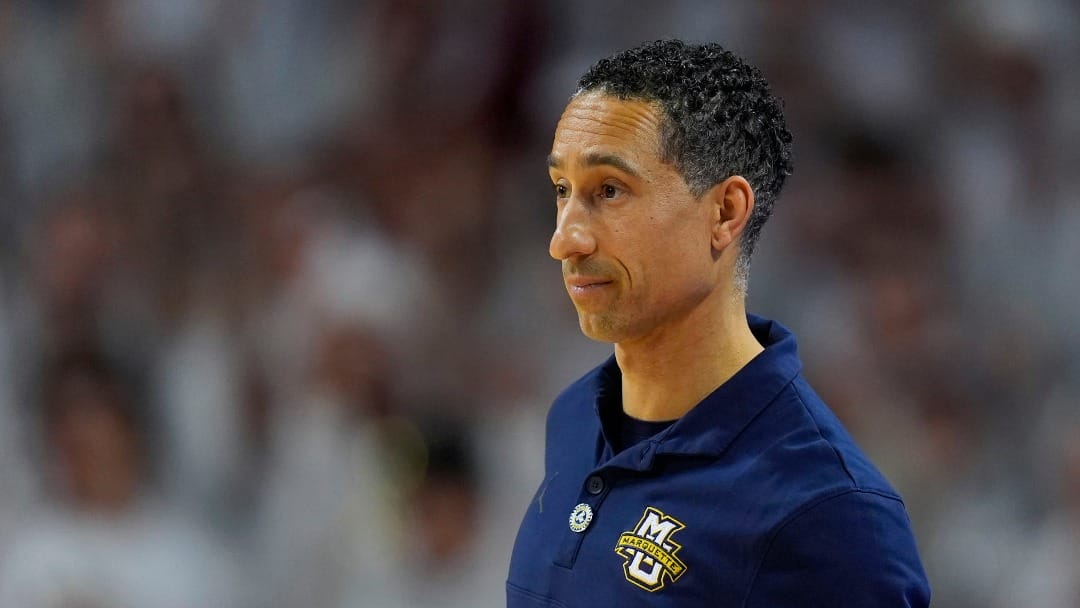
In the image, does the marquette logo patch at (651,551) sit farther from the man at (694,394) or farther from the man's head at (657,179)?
the man's head at (657,179)

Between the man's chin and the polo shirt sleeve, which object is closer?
the polo shirt sleeve

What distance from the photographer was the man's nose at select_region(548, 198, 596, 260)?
201cm

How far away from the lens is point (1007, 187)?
4812 mm

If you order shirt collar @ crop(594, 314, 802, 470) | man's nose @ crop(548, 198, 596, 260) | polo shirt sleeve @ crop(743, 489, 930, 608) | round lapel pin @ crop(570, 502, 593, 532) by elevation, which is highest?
man's nose @ crop(548, 198, 596, 260)

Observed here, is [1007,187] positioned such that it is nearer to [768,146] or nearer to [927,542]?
[927,542]

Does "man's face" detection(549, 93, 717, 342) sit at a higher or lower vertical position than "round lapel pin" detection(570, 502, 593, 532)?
higher

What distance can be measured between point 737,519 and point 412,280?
303 centimetres

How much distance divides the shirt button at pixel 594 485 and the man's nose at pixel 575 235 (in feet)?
1.25

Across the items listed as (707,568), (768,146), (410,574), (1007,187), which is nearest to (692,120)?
(768,146)

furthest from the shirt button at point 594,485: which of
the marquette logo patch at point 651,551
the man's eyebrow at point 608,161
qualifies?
the man's eyebrow at point 608,161

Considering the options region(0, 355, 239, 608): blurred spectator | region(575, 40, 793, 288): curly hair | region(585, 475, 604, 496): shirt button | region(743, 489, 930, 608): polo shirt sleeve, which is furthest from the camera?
region(0, 355, 239, 608): blurred spectator

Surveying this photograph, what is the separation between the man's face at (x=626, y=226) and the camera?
1.98 meters

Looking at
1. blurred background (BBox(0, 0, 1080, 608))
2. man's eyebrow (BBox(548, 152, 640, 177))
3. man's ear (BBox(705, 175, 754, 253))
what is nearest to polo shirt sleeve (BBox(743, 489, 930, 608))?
man's ear (BBox(705, 175, 754, 253))

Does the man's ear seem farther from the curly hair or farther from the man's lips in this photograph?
the man's lips
